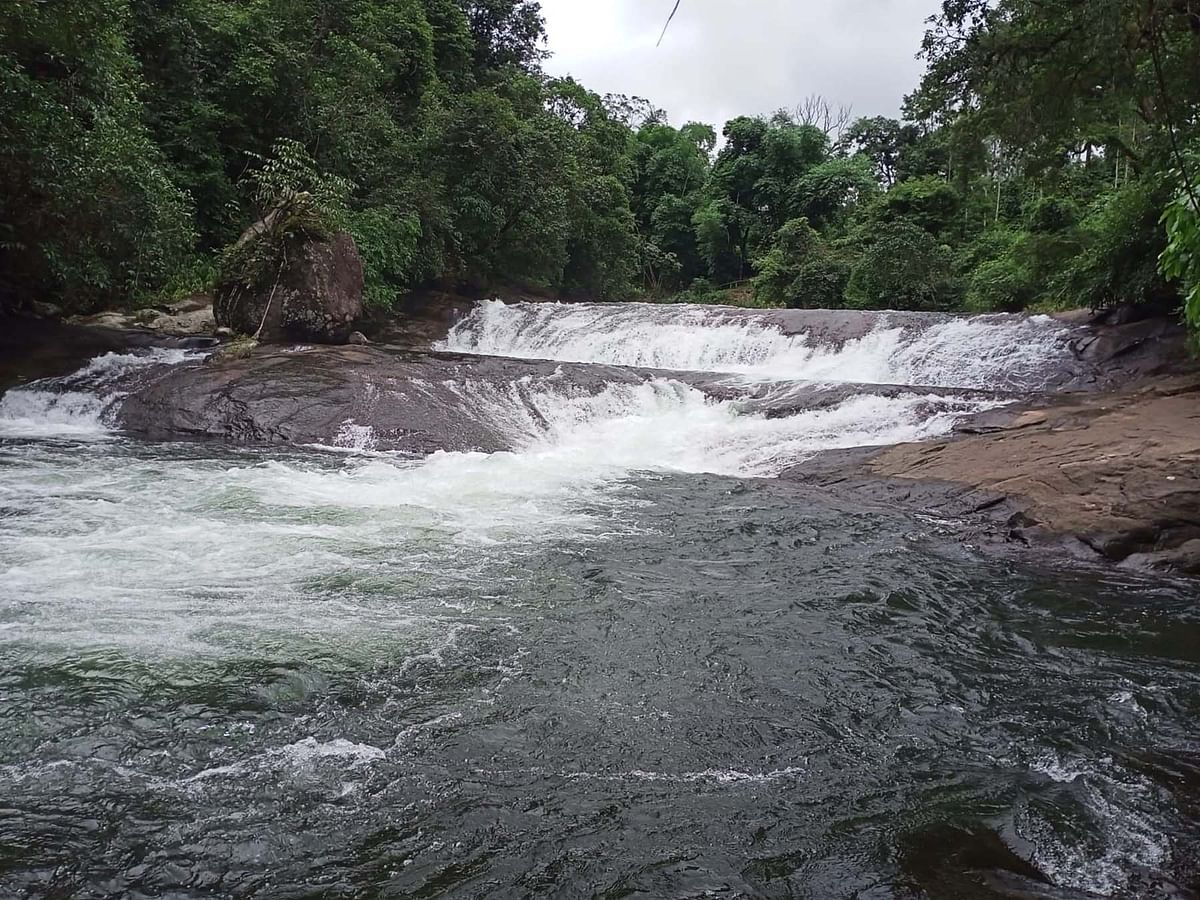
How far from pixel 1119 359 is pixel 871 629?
8.98 meters

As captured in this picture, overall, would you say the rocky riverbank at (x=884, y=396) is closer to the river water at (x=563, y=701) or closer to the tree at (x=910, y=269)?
the river water at (x=563, y=701)

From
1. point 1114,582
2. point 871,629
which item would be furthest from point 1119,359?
point 871,629

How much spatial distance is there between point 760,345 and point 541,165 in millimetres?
9472

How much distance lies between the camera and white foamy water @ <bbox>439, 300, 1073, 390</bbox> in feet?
40.8

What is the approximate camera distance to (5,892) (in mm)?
2408

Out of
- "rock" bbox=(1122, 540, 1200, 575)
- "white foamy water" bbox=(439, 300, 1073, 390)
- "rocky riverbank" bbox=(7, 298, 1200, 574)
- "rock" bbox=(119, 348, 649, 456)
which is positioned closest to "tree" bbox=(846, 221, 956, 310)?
"white foamy water" bbox=(439, 300, 1073, 390)

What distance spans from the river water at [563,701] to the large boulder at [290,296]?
6476 millimetres

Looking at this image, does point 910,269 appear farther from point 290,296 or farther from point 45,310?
point 45,310

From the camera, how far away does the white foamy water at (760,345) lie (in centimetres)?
1244

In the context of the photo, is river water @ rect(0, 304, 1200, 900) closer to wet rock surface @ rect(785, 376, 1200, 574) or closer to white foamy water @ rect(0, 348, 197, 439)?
wet rock surface @ rect(785, 376, 1200, 574)

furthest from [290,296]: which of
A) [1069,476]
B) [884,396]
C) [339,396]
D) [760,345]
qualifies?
[1069,476]

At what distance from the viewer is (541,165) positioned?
21422 mm

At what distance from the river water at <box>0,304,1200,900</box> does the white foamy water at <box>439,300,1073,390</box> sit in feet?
19.8

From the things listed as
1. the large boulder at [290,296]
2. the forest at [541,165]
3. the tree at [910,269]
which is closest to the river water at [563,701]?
the forest at [541,165]
